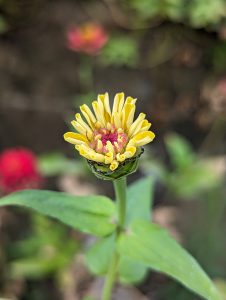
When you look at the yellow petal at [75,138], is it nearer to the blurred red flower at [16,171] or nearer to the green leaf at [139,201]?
the green leaf at [139,201]

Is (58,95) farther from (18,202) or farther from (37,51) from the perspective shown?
(18,202)

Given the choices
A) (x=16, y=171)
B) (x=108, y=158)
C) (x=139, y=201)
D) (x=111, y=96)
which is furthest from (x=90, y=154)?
(x=111, y=96)

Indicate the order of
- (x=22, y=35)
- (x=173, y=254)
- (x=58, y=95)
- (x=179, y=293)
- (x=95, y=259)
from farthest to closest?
(x=22, y=35) → (x=58, y=95) → (x=179, y=293) → (x=95, y=259) → (x=173, y=254)

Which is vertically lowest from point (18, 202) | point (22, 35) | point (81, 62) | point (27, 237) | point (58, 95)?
point (18, 202)

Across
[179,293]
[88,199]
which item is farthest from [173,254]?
[179,293]

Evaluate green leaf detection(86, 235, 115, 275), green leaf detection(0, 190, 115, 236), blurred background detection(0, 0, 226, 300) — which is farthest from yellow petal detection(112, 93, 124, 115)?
blurred background detection(0, 0, 226, 300)

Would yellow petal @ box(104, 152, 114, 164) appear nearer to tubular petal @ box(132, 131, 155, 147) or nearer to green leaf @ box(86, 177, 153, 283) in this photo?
tubular petal @ box(132, 131, 155, 147)
